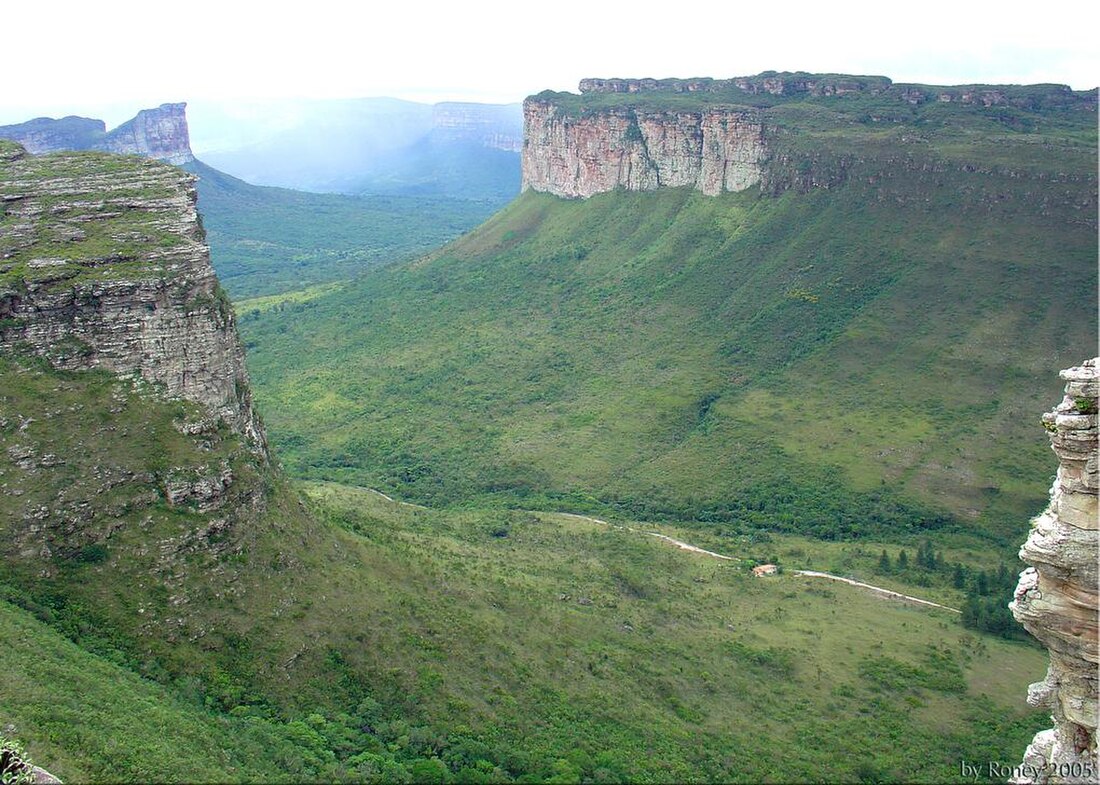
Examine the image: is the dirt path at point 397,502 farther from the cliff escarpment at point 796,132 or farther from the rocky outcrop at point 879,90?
the rocky outcrop at point 879,90

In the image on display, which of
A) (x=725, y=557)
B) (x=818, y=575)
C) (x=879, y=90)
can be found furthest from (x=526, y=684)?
(x=879, y=90)

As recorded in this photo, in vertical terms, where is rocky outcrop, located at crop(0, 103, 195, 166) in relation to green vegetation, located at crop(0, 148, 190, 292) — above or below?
above

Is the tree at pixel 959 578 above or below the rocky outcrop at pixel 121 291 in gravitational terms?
below

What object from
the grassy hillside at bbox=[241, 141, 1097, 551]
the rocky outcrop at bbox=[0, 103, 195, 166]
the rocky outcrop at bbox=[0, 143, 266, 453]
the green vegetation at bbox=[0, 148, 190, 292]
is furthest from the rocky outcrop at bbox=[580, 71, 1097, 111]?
the rocky outcrop at bbox=[0, 103, 195, 166]

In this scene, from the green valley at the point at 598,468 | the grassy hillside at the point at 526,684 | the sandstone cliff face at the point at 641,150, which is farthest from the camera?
the sandstone cliff face at the point at 641,150

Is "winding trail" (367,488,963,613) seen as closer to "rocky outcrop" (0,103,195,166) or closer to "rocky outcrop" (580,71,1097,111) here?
"rocky outcrop" (580,71,1097,111)

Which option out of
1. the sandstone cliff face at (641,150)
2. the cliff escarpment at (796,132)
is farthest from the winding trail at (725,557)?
the sandstone cliff face at (641,150)
